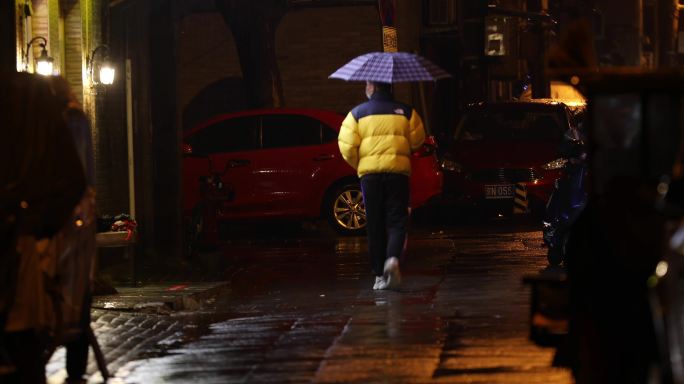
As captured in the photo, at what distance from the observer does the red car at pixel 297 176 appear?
22.0 m

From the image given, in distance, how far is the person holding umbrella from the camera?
14.6 meters

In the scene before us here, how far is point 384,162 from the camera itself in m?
14.6

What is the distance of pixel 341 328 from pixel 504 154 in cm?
1215

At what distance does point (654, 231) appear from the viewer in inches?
265

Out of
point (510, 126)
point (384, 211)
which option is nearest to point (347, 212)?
point (510, 126)

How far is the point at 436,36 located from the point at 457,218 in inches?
461

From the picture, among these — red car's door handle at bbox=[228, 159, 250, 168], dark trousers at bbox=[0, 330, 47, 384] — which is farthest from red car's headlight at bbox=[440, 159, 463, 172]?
dark trousers at bbox=[0, 330, 47, 384]

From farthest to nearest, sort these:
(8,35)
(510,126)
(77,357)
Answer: (510,126), (8,35), (77,357)

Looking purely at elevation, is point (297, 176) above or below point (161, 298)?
above

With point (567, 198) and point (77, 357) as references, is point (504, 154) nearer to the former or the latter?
point (567, 198)

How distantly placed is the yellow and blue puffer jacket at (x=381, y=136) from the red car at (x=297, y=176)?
7062mm

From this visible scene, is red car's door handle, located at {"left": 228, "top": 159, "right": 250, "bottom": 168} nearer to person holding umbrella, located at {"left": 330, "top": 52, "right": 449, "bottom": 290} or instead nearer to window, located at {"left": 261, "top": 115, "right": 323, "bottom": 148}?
window, located at {"left": 261, "top": 115, "right": 323, "bottom": 148}

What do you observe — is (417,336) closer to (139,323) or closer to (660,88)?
(139,323)

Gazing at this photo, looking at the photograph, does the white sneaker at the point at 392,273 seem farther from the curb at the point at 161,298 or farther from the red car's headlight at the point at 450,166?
the red car's headlight at the point at 450,166
